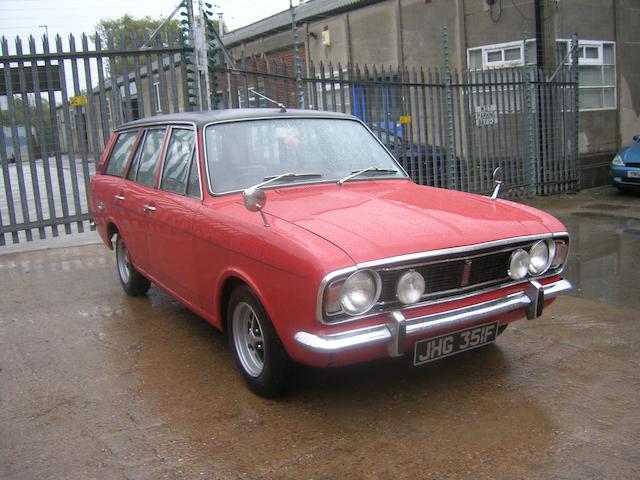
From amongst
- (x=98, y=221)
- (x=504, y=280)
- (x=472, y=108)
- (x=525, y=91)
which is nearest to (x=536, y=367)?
(x=504, y=280)

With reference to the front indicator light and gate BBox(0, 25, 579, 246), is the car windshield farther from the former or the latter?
the front indicator light

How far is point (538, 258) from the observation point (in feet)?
12.3

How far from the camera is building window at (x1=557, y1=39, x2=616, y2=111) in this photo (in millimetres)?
13727

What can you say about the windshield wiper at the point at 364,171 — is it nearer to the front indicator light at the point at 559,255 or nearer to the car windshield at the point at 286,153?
the car windshield at the point at 286,153

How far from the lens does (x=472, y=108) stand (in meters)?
10.7

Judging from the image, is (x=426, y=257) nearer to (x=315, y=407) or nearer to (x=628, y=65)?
(x=315, y=407)

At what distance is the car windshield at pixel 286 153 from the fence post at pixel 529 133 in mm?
7156

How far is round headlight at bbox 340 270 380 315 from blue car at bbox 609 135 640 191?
10145 millimetres

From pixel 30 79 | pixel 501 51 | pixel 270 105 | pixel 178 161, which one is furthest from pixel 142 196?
pixel 501 51

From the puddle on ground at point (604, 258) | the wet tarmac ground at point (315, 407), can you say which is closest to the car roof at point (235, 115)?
the wet tarmac ground at point (315, 407)

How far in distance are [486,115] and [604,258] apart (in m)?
4.33

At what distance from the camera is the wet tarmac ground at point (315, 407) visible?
9.95ft

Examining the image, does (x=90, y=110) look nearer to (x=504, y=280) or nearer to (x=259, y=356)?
(x=259, y=356)

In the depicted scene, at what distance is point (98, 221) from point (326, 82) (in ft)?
13.4
